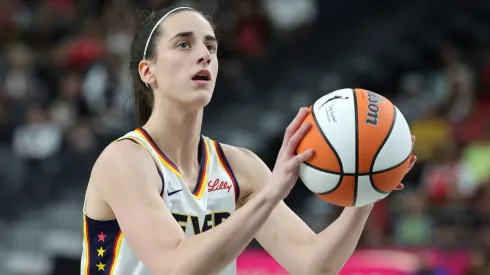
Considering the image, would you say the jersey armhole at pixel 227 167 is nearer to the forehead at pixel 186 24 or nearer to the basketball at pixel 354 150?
the forehead at pixel 186 24

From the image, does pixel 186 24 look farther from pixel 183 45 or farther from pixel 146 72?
pixel 146 72

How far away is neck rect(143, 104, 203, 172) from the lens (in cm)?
487

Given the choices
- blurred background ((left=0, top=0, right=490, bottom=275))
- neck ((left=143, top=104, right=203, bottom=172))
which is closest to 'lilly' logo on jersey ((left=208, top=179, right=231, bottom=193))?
neck ((left=143, top=104, right=203, bottom=172))

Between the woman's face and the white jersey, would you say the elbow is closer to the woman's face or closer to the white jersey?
the white jersey

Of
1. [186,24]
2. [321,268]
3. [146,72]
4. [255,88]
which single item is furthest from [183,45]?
[255,88]

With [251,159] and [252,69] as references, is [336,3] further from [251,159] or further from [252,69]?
[251,159]

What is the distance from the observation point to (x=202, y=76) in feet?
15.6

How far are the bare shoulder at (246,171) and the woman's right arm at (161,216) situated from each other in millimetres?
617

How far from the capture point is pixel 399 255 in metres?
9.24

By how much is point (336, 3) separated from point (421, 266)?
6.40 meters

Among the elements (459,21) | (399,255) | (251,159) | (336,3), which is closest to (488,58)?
(459,21)

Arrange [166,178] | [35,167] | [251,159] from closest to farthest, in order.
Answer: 1. [166,178]
2. [251,159]
3. [35,167]

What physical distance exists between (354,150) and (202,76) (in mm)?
922

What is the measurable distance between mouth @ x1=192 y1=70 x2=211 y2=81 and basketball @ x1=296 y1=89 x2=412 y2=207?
2.03 ft
